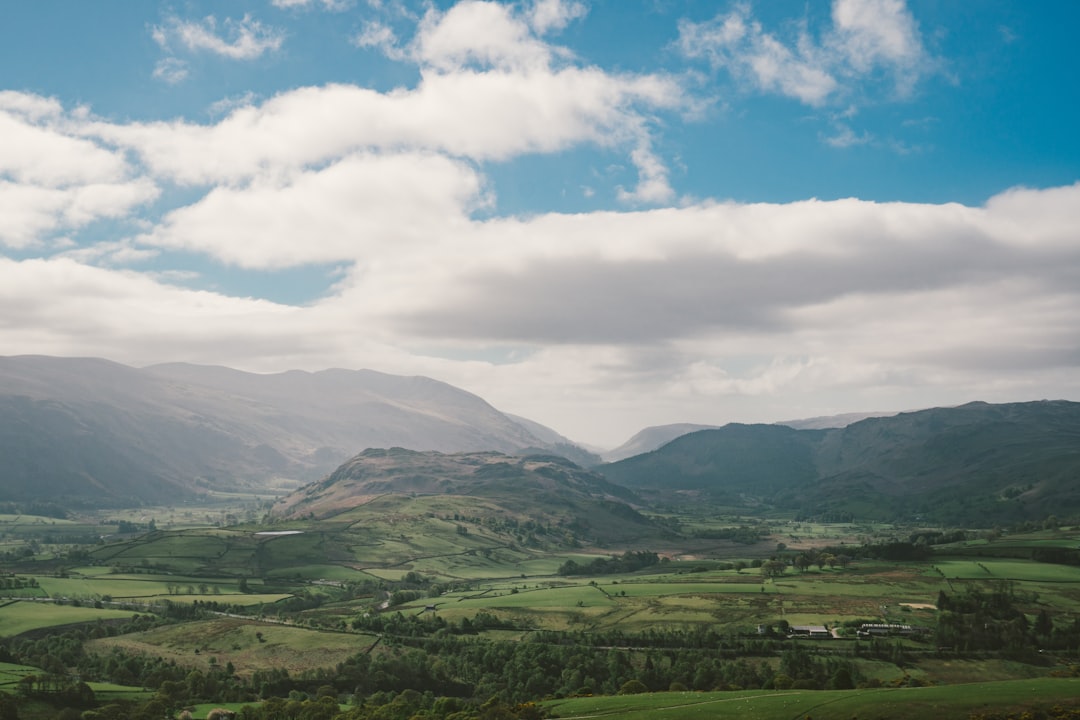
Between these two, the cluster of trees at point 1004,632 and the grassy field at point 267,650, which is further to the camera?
the grassy field at point 267,650

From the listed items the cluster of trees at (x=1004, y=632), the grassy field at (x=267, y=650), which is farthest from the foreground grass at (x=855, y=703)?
the grassy field at (x=267, y=650)

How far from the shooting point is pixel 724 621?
196625mm

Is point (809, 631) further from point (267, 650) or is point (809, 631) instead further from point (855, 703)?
point (267, 650)

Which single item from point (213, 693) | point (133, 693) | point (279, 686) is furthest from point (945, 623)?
point (133, 693)

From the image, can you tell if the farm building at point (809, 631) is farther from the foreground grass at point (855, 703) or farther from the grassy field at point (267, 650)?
the grassy field at point (267, 650)

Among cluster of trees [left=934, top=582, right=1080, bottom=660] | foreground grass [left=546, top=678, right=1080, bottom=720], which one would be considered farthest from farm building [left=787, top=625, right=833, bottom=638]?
foreground grass [left=546, top=678, right=1080, bottom=720]

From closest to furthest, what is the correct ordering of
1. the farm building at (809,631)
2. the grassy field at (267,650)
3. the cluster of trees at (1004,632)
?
the cluster of trees at (1004,632) < the farm building at (809,631) < the grassy field at (267,650)

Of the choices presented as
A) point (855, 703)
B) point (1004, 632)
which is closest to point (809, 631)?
point (1004, 632)

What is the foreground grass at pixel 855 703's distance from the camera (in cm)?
8081

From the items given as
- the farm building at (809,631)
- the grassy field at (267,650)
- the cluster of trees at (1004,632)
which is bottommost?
the grassy field at (267,650)

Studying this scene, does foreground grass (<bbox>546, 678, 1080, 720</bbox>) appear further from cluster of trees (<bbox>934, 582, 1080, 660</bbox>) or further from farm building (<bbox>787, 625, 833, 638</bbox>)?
farm building (<bbox>787, 625, 833, 638</bbox>)

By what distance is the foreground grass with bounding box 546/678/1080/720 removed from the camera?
3182 inches

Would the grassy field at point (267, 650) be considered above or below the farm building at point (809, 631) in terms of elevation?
below

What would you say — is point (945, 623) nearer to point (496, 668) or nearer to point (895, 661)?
point (895, 661)
